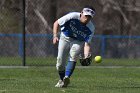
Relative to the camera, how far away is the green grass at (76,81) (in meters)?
12.1

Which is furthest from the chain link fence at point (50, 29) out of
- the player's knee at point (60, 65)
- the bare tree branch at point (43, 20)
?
the player's knee at point (60, 65)

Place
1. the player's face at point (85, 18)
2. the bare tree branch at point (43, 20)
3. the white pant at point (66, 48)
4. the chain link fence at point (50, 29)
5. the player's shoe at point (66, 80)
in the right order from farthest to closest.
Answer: the bare tree branch at point (43, 20), the chain link fence at point (50, 29), the white pant at point (66, 48), the player's shoe at point (66, 80), the player's face at point (85, 18)

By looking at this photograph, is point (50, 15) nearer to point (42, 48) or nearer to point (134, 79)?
point (42, 48)

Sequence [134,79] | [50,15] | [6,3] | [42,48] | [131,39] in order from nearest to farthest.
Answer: [134,79], [6,3], [42,48], [131,39], [50,15]

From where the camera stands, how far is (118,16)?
37.7 metres

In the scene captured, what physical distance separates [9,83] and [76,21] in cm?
220

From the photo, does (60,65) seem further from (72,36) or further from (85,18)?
(85,18)

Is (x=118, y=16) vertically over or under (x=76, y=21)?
under

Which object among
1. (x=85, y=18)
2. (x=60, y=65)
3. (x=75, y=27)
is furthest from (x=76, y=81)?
(x=85, y=18)

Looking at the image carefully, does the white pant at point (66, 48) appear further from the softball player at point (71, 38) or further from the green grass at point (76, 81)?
the green grass at point (76, 81)

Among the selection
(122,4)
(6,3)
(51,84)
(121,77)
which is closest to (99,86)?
(51,84)

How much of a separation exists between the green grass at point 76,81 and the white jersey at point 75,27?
1073 millimetres

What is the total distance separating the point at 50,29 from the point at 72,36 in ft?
57.8

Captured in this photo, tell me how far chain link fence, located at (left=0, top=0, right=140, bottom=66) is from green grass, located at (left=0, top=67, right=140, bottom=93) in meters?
3.78
